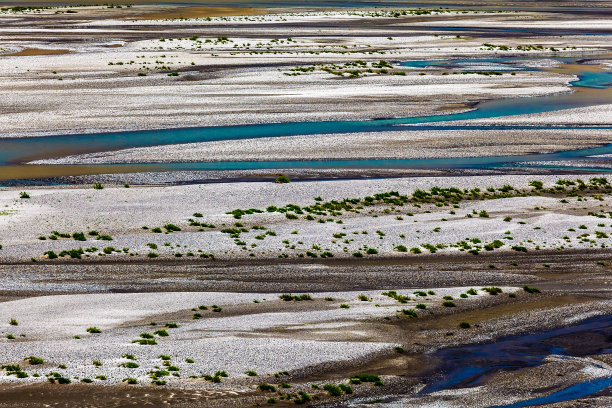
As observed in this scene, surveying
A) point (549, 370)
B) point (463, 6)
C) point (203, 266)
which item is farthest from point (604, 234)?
point (463, 6)


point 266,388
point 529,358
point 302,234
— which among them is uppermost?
point 302,234

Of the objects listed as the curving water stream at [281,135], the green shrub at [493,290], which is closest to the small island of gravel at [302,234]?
the green shrub at [493,290]

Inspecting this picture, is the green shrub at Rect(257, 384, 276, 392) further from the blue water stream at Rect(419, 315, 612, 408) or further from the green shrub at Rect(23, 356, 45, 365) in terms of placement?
the green shrub at Rect(23, 356, 45, 365)

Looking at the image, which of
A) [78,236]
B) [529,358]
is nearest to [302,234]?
[78,236]

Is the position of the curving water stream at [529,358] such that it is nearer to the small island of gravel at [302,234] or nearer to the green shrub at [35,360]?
the small island of gravel at [302,234]

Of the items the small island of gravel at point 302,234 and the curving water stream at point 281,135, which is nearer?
the small island of gravel at point 302,234

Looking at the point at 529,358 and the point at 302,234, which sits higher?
the point at 302,234

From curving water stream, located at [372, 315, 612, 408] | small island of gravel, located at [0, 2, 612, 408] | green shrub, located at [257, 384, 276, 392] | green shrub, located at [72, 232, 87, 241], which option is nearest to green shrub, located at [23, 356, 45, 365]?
small island of gravel, located at [0, 2, 612, 408]

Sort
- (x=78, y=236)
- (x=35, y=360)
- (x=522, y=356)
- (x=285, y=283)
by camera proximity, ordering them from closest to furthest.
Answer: (x=35, y=360) < (x=522, y=356) < (x=285, y=283) < (x=78, y=236)

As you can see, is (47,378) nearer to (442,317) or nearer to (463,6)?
(442,317)

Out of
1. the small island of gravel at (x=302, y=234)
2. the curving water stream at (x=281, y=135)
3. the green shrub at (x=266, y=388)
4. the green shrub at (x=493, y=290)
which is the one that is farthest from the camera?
the curving water stream at (x=281, y=135)

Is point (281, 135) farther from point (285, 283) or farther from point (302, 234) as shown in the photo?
point (285, 283)
